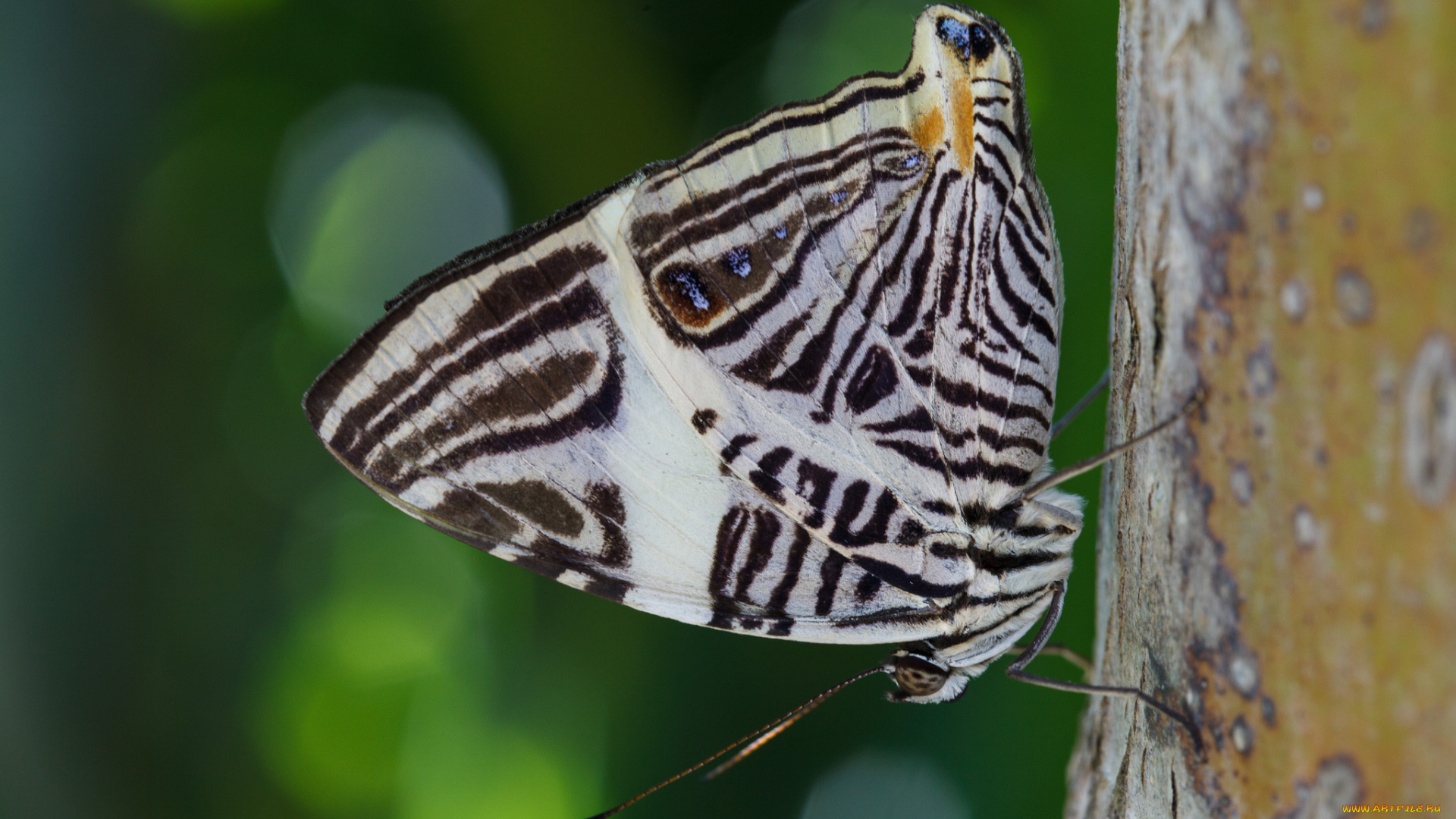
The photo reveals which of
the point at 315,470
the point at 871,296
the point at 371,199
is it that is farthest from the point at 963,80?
the point at 315,470

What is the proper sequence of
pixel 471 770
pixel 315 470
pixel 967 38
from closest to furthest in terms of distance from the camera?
pixel 967 38 → pixel 471 770 → pixel 315 470

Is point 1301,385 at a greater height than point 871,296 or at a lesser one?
lesser

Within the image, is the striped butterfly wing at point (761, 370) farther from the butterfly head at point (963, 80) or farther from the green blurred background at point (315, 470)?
the green blurred background at point (315, 470)

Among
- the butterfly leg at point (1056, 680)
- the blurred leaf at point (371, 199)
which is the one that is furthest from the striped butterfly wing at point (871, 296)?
the blurred leaf at point (371, 199)

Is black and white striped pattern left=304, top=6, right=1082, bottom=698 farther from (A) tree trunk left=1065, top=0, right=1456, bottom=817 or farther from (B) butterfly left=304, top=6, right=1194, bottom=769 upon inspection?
(A) tree trunk left=1065, top=0, right=1456, bottom=817

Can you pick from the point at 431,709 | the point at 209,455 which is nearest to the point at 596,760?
the point at 431,709

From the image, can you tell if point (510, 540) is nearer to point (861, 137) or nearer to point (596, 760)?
point (861, 137)

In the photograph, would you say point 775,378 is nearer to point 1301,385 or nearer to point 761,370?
point 761,370

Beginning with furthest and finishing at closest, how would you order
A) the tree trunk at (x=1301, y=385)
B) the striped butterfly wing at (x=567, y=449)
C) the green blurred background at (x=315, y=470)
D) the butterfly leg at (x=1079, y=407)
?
the green blurred background at (x=315, y=470), the butterfly leg at (x=1079, y=407), the striped butterfly wing at (x=567, y=449), the tree trunk at (x=1301, y=385)
